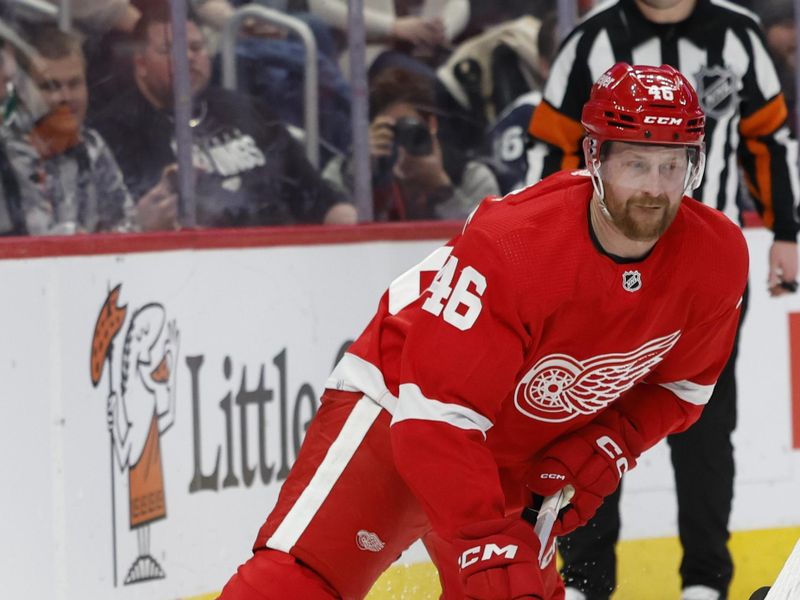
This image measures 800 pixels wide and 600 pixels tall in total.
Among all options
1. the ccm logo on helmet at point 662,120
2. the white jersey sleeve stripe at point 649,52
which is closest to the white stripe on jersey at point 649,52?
the white jersey sleeve stripe at point 649,52

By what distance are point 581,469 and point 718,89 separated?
1364 mm

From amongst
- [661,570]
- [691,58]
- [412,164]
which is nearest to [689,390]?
[691,58]

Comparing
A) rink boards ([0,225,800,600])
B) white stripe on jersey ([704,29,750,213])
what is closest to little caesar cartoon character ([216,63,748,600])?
rink boards ([0,225,800,600])

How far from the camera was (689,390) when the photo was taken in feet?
8.68

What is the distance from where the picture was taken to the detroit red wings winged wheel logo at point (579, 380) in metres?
2.41

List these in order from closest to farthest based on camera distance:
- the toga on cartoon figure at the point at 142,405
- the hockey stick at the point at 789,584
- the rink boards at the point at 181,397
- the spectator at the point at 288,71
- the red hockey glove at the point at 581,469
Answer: the hockey stick at the point at 789,584
the red hockey glove at the point at 581,469
the rink boards at the point at 181,397
the toga on cartoon figure at the point at 142,405
the spectator at the point at 288,71

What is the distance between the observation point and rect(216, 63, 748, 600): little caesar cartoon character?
2.22 meters

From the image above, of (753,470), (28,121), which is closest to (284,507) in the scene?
(28,121)

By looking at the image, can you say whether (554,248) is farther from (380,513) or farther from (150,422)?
(150,422)

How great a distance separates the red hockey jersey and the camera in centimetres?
162

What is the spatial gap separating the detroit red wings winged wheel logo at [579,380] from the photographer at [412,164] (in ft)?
5.29

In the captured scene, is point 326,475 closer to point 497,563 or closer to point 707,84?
point 497,563

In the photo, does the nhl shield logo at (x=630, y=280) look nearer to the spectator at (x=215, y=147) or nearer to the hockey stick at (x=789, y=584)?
the hockey stick at (x=789, y=584)

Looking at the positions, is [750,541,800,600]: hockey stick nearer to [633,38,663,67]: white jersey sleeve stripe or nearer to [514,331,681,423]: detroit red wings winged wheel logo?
[514,331,681,423]: detroit red wings winged wheel logo
